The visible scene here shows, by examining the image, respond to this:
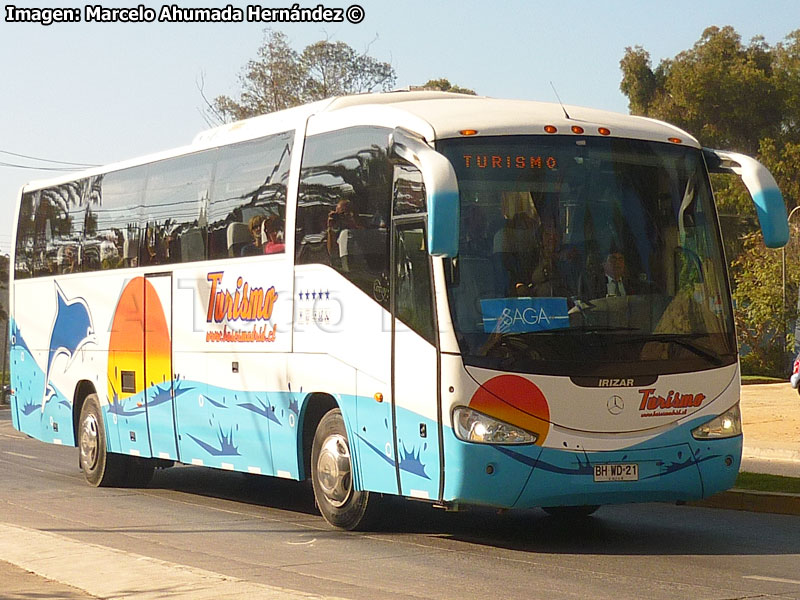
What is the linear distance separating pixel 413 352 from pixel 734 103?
5073cm

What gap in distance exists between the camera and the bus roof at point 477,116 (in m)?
10.9

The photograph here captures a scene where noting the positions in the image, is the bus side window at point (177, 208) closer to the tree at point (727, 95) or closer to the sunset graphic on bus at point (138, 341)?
the sunset graphic on bus at point (138, 341)

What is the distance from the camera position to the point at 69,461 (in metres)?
22.3

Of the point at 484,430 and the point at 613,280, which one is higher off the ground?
the point at 613,280

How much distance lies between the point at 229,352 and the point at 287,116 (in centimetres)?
245

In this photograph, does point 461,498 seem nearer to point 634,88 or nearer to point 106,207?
point 106,207

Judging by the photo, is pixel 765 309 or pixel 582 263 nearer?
pixel 582 263

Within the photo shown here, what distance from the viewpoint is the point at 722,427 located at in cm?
1097

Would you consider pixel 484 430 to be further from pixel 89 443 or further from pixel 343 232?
pixel 89 443

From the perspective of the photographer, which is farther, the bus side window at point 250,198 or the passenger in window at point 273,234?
the bus side window at point 250,198

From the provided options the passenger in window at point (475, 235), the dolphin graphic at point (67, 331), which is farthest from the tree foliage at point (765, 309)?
the passenger in window at point (475, 235)

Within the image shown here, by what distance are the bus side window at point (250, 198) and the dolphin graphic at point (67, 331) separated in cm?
371

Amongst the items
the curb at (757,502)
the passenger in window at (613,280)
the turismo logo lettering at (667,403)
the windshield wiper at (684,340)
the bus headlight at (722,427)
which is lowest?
the curb at (757,502)

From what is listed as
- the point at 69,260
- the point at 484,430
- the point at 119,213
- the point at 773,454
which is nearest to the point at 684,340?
the point at 484,430
